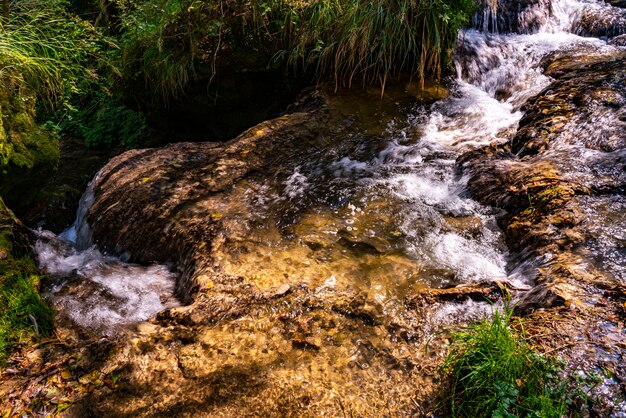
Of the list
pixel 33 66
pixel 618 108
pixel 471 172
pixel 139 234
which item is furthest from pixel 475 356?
pixel 33 66

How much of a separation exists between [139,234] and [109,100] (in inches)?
220

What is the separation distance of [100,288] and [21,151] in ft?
5.95

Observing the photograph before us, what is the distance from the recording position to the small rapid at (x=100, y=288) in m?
2.76

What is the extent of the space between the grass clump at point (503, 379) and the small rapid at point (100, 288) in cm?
191

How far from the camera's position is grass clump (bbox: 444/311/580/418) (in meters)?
1.84

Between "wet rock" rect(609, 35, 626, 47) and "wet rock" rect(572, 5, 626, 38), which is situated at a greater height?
"wet rock" rect(572, 5, 626, 38)

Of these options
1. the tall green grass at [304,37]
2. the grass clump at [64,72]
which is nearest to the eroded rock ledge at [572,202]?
the tall green grass at [304,37]

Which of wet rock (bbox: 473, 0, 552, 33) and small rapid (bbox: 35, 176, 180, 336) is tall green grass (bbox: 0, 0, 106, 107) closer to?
small rapid (bbox: 35, 176, 180, 336)

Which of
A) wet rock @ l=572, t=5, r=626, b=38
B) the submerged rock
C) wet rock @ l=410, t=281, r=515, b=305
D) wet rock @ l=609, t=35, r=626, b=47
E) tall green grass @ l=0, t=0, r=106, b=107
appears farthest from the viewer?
wet rock @ l=572, t=5, r=626, b=38

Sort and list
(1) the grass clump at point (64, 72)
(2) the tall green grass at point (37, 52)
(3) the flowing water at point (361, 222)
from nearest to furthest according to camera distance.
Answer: (3) the flowing water at point (361, 222) < (2) the tall green grass at point (37, 52) < (1) the grass clump at point (64, 72)

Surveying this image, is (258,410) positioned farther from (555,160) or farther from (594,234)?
(555,160)

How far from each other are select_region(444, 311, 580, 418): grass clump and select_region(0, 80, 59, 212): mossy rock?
397 cm

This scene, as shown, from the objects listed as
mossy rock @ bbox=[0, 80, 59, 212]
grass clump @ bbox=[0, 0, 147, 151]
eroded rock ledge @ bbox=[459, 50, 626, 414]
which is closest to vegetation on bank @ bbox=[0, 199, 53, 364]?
mossy rock @ bbox=[0, 80, 59, 212]

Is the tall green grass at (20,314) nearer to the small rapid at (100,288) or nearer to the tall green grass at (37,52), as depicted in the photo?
the small rapid at (100,288)
